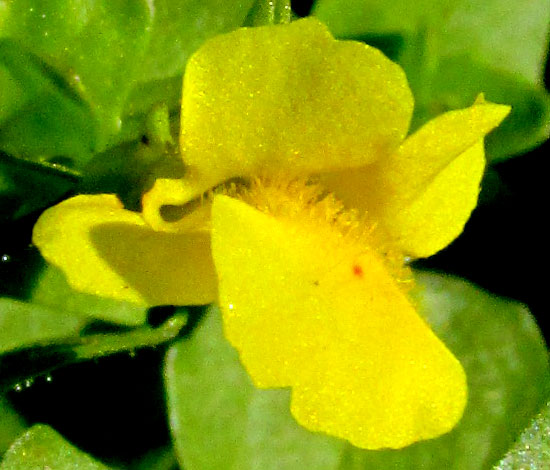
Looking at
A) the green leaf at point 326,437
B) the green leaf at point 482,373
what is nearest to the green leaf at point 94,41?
the green leaf at point 326,437

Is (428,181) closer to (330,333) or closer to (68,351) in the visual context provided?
(330,333)

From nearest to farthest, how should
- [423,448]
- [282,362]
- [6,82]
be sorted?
1. [282,362]
2. [6,82]
3. [423,448]

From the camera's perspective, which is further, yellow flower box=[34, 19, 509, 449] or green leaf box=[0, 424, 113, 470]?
green leaf box=[0, 424, 113, 470]

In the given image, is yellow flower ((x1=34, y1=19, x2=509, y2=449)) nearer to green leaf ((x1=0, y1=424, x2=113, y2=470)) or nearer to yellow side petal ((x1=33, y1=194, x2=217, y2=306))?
yellow side petal ((x1=33, y1=194, x2=217, y2=306))

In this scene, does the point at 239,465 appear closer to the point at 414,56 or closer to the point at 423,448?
the point at 423,448

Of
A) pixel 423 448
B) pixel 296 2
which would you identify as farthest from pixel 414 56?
pixel 423 448

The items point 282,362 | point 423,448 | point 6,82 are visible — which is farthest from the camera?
point 423,448

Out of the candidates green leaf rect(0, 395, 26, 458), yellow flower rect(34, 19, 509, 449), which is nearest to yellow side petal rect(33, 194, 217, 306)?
yellow flower rect(34, 19, 509, 449)
